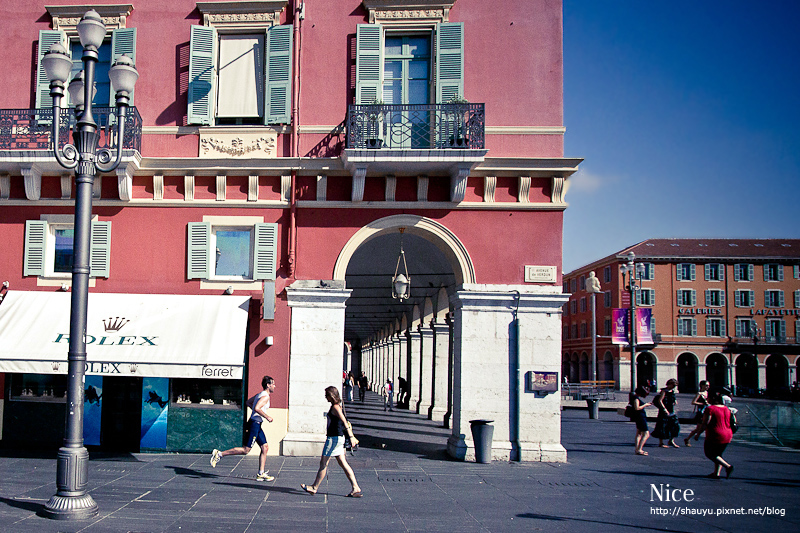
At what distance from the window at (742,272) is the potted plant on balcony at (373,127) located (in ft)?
211

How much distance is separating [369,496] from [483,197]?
6988 millimetres

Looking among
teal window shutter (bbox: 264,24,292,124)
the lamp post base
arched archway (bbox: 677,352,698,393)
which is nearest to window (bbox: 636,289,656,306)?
arched archway (bbox: 677,352,698,393)

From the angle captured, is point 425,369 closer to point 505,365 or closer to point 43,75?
point 505,365

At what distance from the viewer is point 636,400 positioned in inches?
602

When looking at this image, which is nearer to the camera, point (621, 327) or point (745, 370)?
point (621, 327)

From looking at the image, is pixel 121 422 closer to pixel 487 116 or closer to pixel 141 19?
pixel 141 19

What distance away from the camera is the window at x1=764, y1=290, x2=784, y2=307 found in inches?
2633

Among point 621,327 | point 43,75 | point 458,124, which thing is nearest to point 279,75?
point 458,124

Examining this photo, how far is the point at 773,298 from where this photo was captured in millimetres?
66938

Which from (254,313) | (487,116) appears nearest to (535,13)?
(487,116)

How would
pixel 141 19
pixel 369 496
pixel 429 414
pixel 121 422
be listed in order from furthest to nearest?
1. pixel 429 414
2. pixel 141 19
3. pixel 121 422
4. pixel 369 496

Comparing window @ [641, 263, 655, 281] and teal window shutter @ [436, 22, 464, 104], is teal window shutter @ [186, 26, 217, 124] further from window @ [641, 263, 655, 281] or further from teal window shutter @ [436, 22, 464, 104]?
window @ [641, 263, 655, 281]

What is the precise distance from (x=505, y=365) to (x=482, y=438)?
5.33 feet

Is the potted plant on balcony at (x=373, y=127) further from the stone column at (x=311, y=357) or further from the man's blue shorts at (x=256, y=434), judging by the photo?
the man's blue shorts at (x=256, y=434)
